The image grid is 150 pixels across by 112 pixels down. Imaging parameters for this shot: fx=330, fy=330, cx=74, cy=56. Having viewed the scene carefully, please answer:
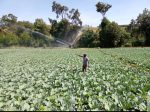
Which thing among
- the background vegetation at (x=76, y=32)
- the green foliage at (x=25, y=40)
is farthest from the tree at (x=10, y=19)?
the green foliage at (x=25, y=40)

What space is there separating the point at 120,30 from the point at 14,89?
6223 cm

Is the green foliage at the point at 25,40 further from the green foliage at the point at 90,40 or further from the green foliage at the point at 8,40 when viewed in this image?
the green foliage at the point at 90,40

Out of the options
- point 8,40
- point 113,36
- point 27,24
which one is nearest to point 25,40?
point 8,40

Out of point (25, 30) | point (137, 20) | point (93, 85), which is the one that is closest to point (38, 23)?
point (25, 30)

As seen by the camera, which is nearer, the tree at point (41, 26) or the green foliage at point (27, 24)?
the tree at point (41, 26)

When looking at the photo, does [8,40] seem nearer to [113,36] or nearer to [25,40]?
[25,40]

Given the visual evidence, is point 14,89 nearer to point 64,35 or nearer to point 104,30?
point 104,30

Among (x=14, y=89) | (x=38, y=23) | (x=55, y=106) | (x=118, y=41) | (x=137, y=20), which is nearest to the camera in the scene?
(x=55, y=106)

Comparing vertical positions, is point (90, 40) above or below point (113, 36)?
below

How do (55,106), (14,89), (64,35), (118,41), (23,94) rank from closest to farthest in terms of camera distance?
(55,106) → (23,94) → (14,89) → (118,41) → (64,35)

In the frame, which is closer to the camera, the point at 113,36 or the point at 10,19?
the point at 113,36

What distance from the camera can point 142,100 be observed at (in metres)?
9.80

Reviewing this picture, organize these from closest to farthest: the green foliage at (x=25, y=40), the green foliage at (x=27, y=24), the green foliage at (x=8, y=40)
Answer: the green foliage at (x=8, y=40) < the green foliage at (x=25, y=40) < the green foliage at (x=27, y=24)

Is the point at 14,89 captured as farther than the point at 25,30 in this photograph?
No
